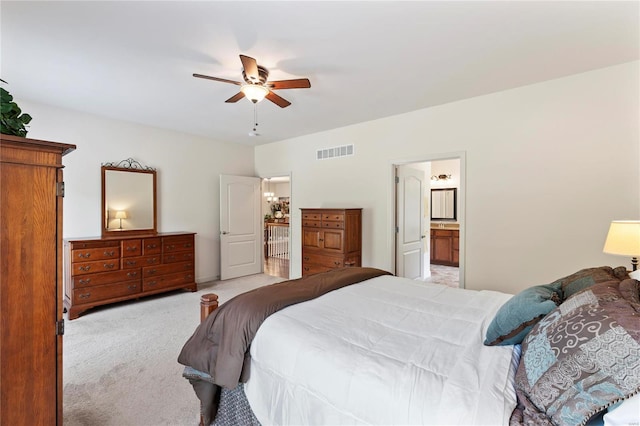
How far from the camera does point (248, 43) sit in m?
2.28

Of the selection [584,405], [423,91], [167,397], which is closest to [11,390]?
[167,397]

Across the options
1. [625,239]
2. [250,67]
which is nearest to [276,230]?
[250,67]

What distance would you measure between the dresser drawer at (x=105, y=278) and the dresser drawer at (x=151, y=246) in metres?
0.29

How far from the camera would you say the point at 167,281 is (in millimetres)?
4406

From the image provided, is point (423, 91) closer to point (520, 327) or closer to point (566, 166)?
point (566, 166)

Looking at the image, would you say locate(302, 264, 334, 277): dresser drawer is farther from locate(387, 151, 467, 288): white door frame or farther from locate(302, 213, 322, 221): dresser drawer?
locate(387, 151, 467, 288): white door frame

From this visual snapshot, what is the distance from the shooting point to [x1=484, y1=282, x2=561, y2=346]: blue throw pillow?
1.28 metres

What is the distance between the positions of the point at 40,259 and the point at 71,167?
12.1 feet

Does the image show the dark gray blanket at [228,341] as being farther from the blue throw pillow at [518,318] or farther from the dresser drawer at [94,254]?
the dresser drawer at [94,254]

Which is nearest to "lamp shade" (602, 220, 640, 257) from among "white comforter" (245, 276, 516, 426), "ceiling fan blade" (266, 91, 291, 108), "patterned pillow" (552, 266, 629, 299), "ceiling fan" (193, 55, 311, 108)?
"patterned pillow" (552, 266, 629, 299)

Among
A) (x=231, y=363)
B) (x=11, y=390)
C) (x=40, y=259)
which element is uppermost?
(x=40, y=259)

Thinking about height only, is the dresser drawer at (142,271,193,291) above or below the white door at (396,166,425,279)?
below

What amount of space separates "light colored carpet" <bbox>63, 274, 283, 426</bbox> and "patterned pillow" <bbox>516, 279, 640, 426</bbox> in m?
1.92

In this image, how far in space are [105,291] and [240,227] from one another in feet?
7.88
